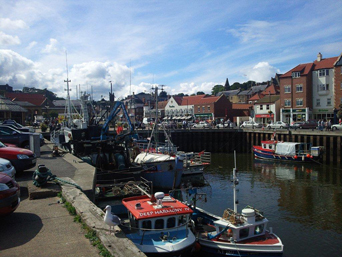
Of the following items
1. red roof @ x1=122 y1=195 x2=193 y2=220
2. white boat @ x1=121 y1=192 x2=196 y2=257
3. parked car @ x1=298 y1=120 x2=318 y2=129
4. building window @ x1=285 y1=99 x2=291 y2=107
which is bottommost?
white boat @ x1=121 y1=192 x2=196 y2=257

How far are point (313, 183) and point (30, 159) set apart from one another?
2325cm

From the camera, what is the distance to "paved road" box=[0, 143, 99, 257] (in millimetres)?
6250

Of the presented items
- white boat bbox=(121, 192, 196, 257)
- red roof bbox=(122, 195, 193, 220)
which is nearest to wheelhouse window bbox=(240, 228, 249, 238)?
white boat bbox=(121, 192, 196, 257)

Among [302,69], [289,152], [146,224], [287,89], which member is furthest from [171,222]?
[302,69]

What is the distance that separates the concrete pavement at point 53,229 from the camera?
6.25 metres

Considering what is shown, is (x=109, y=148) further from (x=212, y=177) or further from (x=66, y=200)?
(x=66, y=200)

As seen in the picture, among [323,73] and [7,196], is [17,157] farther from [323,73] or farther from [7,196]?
[323,73]

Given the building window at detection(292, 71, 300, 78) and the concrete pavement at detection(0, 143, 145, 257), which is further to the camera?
the building window at detection(292, 71, 300, 78)

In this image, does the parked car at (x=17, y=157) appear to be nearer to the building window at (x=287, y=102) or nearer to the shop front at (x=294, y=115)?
the shop front at (x=294, y=115)

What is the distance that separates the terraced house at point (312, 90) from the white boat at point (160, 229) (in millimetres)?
49207

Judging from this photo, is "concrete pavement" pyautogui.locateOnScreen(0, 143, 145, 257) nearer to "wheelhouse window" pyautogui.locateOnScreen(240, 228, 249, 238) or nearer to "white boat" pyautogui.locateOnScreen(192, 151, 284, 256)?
"white boat" pyautogui.locateOnScreen(192, 151, 284, 256)

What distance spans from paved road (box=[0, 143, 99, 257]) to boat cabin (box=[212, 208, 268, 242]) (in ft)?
22.4

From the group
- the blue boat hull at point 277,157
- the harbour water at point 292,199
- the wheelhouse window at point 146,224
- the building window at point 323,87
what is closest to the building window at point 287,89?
the building window at point 323,87

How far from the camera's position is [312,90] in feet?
187
